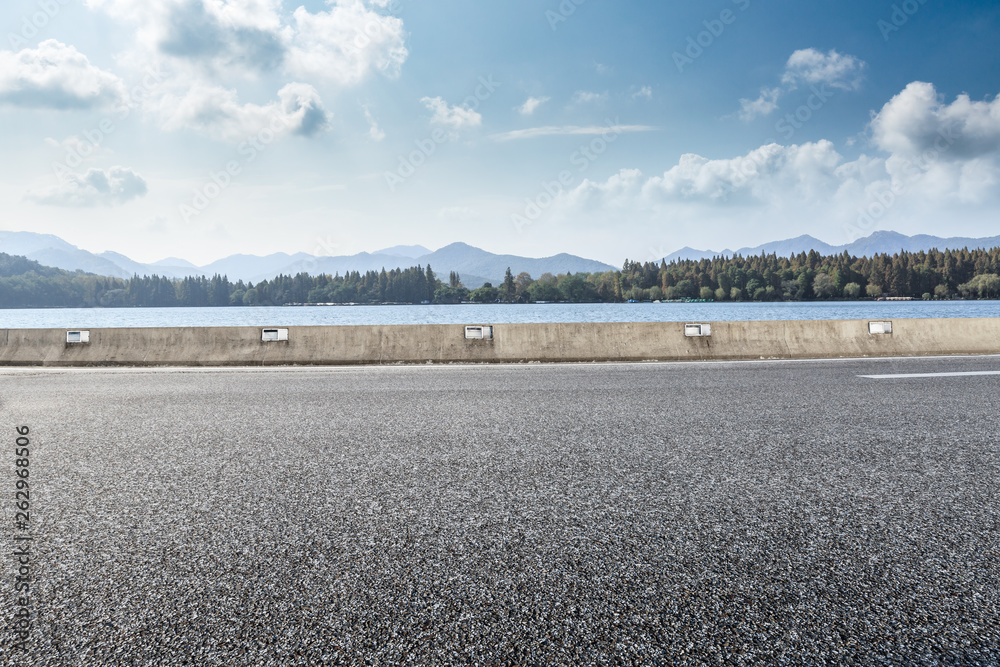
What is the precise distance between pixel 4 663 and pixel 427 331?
10.8 m

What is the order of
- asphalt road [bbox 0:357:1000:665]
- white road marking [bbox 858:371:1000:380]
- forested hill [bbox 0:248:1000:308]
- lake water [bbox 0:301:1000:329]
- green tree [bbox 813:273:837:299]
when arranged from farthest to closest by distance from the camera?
green tree [bbox 813:273:837:299] → forested hill [bbox 0:248:1000:308] → lake water [bbox 0:301:1000:329] → white road marking [bbox 858:371:1000:380] → asphalt road [bbox 0:357:1000:665]

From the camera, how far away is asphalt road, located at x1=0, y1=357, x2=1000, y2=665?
2014mm

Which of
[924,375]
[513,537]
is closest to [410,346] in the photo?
[924,375]

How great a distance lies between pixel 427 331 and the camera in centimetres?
1262

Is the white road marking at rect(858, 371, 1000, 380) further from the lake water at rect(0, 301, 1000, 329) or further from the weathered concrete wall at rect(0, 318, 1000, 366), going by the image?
the lake water at rect(0, 301, 1000, 329)

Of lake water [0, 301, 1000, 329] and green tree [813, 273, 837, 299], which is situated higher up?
green tree [813, 273, 837, 299]

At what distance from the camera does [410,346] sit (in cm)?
1247

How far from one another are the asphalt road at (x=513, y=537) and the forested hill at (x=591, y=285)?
158 metres

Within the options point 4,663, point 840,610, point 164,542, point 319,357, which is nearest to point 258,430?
point 164,542

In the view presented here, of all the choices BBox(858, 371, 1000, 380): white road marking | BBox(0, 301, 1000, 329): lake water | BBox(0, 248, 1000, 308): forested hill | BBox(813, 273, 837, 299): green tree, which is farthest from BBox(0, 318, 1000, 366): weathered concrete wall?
BBox(0, 248, 1000, 308): forested hill

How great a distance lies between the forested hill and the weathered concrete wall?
148 metres

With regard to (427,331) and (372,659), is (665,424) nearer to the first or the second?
(372,659)

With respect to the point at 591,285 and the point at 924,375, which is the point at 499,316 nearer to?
the point at 591,285

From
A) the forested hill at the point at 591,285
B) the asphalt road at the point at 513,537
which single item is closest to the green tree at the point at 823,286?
the forested hill at the point at 591,285
